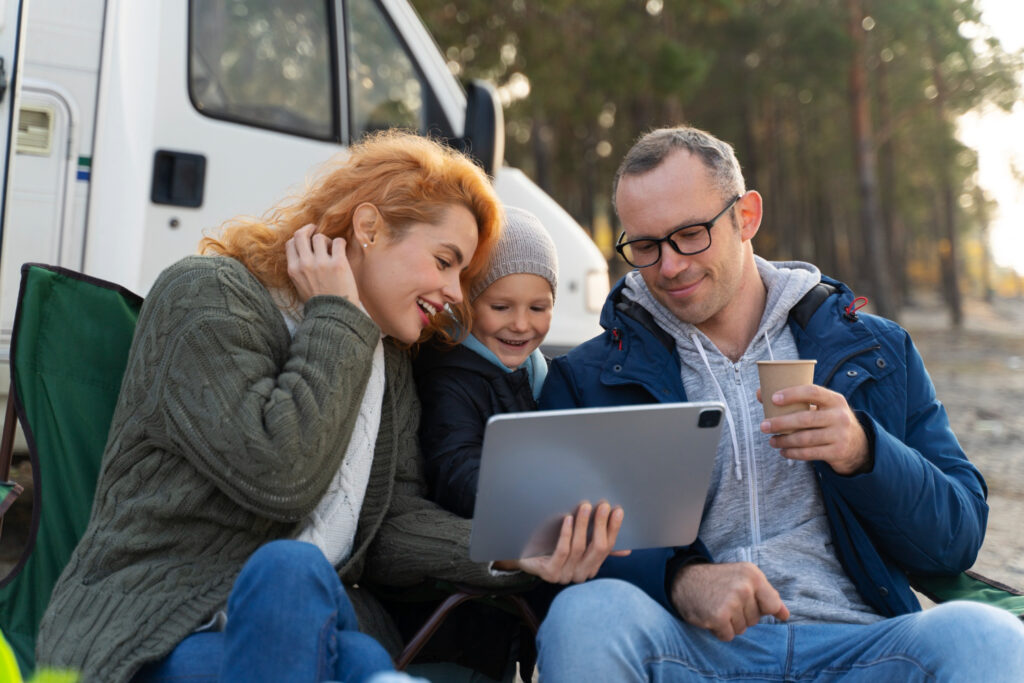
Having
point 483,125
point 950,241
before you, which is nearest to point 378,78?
point 483,125

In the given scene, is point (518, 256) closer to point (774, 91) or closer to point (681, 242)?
point (681, 242)

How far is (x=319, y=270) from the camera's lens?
2.17 m

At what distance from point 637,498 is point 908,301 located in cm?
3570

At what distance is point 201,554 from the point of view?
200 cm

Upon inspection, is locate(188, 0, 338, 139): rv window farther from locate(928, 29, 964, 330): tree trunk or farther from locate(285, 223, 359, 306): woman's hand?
locate(928, 29, 964, 330): tree trunk

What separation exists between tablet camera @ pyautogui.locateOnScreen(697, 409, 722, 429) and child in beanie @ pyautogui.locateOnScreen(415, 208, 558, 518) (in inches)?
25.3

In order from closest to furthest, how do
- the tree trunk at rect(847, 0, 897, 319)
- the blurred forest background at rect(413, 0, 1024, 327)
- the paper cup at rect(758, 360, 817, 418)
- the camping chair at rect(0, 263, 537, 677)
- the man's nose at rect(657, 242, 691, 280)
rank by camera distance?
the paper cup at rect(758, 360, 817, 418) → the camping chair at rect(0, 263, 537, 677) → the man's nose at rect(657, 242, 691, 280) → the blurred forest background at rect(413, 0, 1024, 327) → the tree trunk at rect(847, 0, 897, 319)

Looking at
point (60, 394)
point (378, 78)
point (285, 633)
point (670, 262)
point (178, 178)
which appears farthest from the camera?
point (378, 78)

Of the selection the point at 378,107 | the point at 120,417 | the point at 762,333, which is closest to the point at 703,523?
the point at 762,333

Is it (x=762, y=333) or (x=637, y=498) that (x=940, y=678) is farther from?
(x=762, y=333)

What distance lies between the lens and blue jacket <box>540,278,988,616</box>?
2240 millimetres

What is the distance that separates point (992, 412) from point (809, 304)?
9102mm

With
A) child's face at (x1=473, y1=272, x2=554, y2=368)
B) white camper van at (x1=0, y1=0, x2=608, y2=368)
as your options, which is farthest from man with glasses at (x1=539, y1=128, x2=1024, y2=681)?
white camper van at (x1=0, y1=0, x2=608, y2=368)

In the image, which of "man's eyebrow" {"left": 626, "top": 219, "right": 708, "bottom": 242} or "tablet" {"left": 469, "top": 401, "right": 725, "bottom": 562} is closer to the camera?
"tablet" {"left": 469, "top": 401, "right": 725, "bottom": 562}
